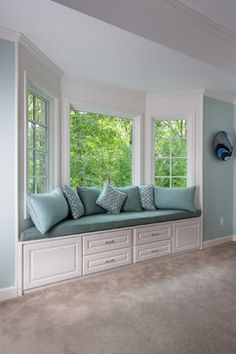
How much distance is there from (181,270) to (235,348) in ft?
4.69

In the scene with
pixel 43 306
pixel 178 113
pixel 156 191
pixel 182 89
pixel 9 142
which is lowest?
pixel 43 306

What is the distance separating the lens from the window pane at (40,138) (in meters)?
3.15

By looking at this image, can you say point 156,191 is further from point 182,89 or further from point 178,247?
point 182,89

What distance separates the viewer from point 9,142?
8.07 feet

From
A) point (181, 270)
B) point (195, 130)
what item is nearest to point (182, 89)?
point (195, 130)

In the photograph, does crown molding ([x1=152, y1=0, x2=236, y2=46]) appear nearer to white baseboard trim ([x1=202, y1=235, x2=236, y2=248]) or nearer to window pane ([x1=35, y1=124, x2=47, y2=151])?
window pane ([x1=35, y1=124, x2=47, y2=151])

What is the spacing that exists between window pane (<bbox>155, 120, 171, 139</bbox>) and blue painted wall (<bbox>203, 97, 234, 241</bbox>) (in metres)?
0.56

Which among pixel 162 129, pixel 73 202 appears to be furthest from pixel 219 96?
pixel 73 202

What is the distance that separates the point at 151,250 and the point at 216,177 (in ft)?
5.45

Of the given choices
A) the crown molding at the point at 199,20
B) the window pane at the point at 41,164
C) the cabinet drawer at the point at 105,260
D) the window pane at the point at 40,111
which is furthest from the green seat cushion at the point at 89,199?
the crown molding at the point at 199,20

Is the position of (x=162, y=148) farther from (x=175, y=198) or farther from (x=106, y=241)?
(x=106, y=241)

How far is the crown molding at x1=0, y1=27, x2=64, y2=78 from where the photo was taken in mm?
2387

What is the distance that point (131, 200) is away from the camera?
3809 mm

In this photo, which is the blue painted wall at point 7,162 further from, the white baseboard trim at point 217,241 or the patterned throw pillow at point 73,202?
the white baseboard trim at point 217,241
